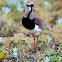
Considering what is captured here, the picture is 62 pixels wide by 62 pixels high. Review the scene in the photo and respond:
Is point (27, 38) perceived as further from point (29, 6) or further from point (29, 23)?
point (29, 6)

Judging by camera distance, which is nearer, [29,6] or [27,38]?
[29,6]

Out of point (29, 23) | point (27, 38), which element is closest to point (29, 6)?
point (29, 23)

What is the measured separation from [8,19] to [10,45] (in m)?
0.98

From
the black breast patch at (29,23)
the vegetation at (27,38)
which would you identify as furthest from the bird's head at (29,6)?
the vegetation at (27,38)

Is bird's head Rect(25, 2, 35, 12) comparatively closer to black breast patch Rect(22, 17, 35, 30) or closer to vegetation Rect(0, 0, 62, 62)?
black breast patch Rect(22, 17, 35, 30)

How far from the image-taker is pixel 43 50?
6.58ft

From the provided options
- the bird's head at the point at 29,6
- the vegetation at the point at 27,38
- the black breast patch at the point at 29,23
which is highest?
the bird's head at the point at 29,6

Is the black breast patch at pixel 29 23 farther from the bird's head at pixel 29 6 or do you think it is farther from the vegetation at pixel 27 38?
the vegetation at pixel 27 38

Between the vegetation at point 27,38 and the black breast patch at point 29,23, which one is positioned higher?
the black breast patch at point 29,23

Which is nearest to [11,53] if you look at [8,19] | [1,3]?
[8,19]

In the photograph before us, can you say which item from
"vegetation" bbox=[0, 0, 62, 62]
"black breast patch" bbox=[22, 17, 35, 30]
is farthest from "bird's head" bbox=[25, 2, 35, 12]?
"vegetation" bbox=[0, 0, 62, 62]

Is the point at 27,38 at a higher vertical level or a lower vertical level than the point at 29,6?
lower

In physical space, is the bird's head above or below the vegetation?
above

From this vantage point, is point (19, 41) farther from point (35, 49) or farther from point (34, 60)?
point (34, 60)
